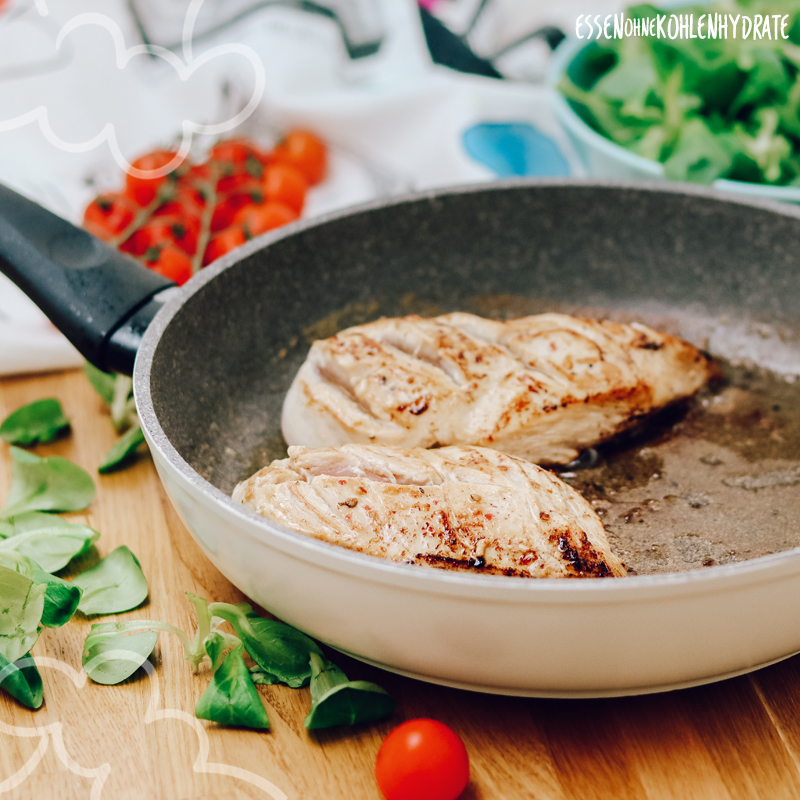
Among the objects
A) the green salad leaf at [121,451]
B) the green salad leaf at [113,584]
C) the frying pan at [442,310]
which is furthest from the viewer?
the green salad leaf at [121,451]

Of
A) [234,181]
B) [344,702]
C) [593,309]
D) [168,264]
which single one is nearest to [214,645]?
[344,702]

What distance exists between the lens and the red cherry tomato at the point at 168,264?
2412 millimetres

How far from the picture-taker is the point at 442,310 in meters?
2.08

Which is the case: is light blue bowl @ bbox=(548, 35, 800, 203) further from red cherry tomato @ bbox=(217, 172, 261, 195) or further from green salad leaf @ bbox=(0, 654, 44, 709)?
green salad leaf @ bbox=(0, 654, 44, 709)

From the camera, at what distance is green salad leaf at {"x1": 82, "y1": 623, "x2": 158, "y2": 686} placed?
129cm

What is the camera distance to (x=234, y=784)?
116cm

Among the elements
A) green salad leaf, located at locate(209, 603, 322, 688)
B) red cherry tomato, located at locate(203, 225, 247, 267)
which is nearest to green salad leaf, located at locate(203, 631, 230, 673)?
green salad leaf, located at locate(209, 603, 322, 688)

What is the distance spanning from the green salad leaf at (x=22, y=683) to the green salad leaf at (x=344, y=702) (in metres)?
0.40

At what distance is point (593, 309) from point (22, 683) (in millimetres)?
1496

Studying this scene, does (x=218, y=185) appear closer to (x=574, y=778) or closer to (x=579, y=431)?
(x=579, y=431)

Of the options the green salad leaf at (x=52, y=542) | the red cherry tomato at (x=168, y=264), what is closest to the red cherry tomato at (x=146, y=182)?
the red cherry tomato at (x=168, y=264)

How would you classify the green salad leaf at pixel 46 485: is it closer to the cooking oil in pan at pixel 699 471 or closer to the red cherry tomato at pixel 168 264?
the cooking oil in pan at pixel 699 471

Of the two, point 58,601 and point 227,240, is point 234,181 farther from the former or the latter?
point 58,601

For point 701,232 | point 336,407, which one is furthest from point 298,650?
point 701,232
